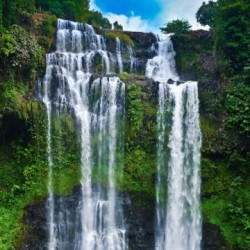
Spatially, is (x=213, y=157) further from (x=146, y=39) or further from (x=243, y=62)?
(x=146, y=39)

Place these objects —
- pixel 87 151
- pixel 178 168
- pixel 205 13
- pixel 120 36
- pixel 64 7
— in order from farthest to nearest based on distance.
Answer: pixel 205 13
pixel 64 7
pixel 120 36
pixel 87 151
pixel 178 168

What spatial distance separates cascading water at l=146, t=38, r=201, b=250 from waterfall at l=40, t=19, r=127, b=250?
1.69 m

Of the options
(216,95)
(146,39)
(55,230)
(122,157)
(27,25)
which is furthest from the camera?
(146,39)

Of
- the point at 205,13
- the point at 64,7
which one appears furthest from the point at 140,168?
the point at 205,13

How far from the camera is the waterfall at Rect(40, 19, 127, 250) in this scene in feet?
58.8

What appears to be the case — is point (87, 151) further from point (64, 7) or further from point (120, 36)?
point (64, 7)

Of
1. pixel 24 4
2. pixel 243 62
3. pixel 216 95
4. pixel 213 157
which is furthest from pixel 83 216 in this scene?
pixel 24 4

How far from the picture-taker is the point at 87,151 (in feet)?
63.1

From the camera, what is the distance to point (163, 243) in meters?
18.1

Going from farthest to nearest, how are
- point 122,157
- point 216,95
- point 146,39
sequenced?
point 146,39 → point 216,95 → point 122,157

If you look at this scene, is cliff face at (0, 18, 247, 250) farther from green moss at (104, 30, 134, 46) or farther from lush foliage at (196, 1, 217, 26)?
lush foliage at (196, 1, 217, 26)

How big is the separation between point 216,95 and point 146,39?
7.40 meters

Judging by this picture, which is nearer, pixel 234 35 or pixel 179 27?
pixel 234 35

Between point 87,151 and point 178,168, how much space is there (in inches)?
148
